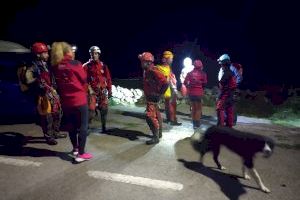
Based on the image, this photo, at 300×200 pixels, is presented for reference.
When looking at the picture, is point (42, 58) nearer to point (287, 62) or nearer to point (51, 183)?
point (51, 183)

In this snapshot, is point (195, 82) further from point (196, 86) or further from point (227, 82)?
point (227, 82)

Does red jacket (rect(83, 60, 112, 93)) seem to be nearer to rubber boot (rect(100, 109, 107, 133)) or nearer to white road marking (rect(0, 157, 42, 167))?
rubber boot (rect(100, 109, 107, 133))

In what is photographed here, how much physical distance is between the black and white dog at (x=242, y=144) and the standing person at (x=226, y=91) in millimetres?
2286

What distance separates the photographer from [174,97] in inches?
401

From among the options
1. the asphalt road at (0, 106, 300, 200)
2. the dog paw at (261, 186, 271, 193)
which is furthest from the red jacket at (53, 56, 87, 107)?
A: the dog paw at (261, 186, 271, 193)

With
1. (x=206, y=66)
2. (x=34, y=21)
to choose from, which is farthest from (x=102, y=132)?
(x=34, y=21)

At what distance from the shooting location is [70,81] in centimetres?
609

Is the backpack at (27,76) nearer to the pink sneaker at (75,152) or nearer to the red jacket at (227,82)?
the pink sneaker at (75,152)

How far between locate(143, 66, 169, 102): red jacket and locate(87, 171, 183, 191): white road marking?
2.33 metres

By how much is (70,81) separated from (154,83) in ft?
7.10

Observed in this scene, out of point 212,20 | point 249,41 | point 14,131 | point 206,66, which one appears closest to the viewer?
point 14,131

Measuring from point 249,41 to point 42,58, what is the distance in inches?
538

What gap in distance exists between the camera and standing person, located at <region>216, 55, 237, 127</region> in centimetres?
830

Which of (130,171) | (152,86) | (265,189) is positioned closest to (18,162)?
(130,171)
